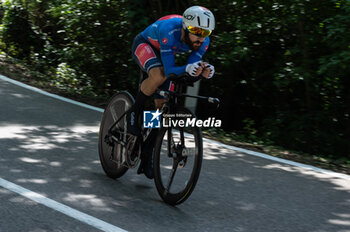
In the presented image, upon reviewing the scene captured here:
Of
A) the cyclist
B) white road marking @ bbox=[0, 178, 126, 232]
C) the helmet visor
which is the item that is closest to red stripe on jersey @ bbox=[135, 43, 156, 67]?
the cyclist

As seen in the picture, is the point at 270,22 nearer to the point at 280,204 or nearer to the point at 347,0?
the point at 347,0

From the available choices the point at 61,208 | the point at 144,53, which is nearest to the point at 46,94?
the point at 144,53

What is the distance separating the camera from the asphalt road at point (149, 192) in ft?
14.1

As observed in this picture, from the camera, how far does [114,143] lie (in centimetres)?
548

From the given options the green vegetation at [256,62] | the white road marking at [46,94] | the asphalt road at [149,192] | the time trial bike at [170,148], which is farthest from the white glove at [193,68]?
the white road marking at [46,94]

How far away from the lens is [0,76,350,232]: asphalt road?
4.29 metres

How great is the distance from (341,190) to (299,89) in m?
4.05

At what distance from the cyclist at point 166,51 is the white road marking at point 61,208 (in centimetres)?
100

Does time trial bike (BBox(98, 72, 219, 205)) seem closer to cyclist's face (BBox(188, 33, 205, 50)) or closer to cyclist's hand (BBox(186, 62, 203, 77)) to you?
→ cyclist's hand (BBox(186, 62, 203, 77))

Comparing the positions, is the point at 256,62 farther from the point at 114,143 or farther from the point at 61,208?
the point at 61,208

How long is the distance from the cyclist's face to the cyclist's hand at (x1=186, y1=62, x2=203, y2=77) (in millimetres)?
392

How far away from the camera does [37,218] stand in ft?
13.5

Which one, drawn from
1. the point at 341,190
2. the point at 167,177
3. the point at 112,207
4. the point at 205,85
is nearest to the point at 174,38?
the point at 167,177

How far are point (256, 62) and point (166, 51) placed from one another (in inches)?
211
